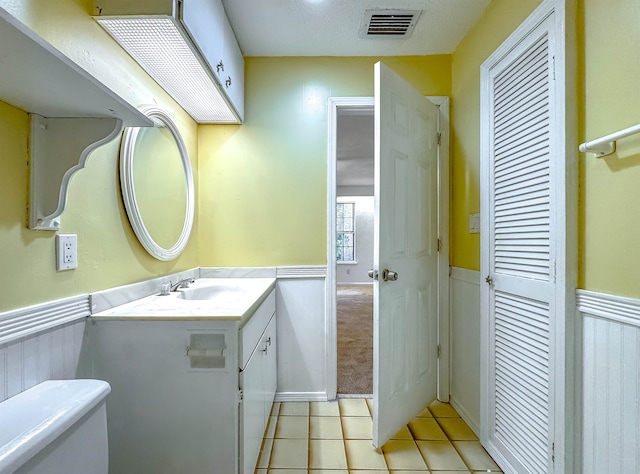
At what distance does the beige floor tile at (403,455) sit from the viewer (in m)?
1.63

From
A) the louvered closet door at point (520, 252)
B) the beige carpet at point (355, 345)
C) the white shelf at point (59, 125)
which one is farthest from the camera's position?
the beige carpet at point (355, 345)

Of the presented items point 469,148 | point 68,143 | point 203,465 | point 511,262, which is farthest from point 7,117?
point 469,148

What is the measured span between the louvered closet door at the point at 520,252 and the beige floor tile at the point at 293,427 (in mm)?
961

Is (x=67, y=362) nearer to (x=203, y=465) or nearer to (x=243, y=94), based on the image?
(x=203, y=465)

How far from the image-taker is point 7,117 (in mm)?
920

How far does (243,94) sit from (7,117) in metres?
1.51

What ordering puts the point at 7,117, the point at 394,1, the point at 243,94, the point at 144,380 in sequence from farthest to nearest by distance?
the point at 243,94 < the point at 394,1 < the point at 144,380 < the point at 7,117

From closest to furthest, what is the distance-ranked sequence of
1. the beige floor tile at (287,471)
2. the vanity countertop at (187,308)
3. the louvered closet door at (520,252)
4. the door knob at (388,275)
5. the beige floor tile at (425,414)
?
the vanity countertop at (187,308)
the louvered closet door at (520,252)
the beige floor tile at (287,471)
the door knob at (388,275)
the beige floor tile at (425,414)

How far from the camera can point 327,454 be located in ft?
5.61

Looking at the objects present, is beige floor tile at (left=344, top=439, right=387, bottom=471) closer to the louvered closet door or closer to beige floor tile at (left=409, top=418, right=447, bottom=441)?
beige floor tile at (left=409, top=418, right=447, bottom=441)

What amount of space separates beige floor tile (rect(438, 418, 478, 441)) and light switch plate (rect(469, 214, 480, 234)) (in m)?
A: 1.13

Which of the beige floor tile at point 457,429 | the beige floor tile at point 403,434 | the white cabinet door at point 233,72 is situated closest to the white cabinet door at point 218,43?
the white cabinet door at point 233,72

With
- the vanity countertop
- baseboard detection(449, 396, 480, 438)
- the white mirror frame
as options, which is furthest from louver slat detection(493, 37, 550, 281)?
the white mirror frame

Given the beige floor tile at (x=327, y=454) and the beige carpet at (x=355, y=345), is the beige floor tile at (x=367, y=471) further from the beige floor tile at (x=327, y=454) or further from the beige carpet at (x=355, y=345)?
the beige carpet at (x=355, y=345)
